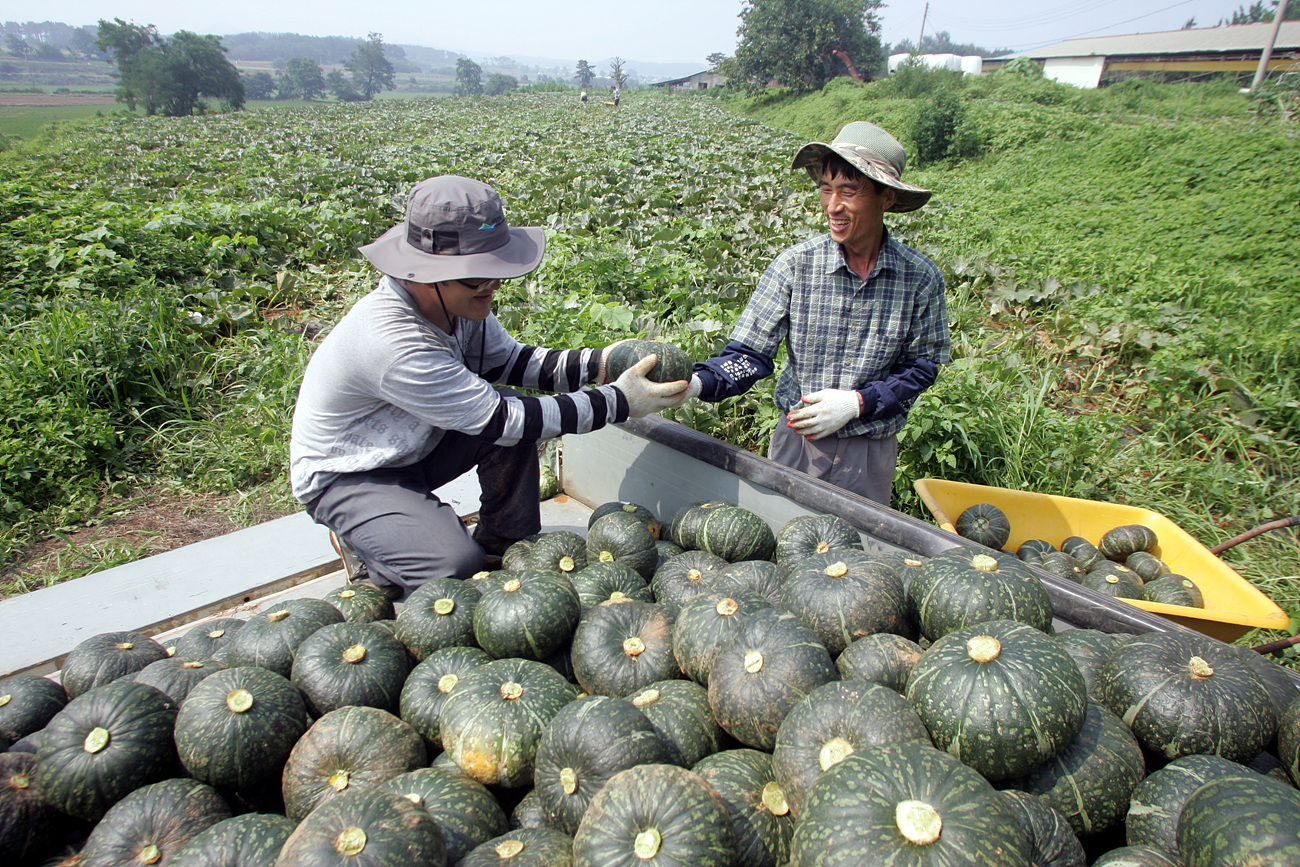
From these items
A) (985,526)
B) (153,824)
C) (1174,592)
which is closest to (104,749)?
(153,824)

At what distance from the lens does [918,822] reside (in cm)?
149

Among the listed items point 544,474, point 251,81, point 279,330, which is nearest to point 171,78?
point 251,81

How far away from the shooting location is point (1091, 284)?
8078 millimetres

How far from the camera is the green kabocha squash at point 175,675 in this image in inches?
100

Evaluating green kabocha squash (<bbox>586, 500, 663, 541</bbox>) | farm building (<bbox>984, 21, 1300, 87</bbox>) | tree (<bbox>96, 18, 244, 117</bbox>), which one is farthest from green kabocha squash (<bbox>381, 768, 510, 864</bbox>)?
tree (<bbox>96, 18, 244, 117</bbox>)

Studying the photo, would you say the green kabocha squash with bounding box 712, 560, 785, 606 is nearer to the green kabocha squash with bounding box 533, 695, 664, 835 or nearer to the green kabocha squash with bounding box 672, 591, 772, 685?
the green kabocha squash with bounding box 672, 591, 772, 685

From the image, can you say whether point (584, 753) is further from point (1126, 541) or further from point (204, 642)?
point (1126, 541)

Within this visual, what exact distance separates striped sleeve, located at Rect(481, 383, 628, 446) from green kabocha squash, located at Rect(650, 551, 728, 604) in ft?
2.76

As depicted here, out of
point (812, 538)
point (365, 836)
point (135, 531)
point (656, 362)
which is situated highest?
point (656, 362)

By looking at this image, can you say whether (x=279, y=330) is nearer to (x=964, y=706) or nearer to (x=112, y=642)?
(x=112, y=642)

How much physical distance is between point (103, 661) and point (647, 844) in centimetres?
237

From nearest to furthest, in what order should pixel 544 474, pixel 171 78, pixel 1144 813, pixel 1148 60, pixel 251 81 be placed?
1. pixel 1144 813
2. pixel 544 474
3. pixel 1148 60
4. pixel 171 78
5. pixel 251 81

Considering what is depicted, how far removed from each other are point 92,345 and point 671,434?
5386 millimetres

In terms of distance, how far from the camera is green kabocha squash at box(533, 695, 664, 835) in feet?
6.55
